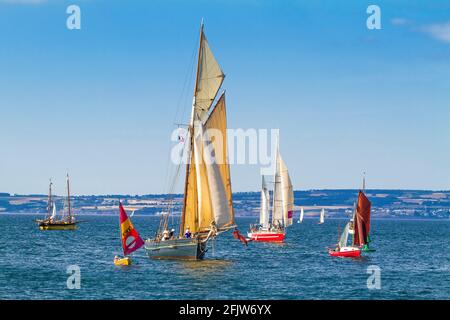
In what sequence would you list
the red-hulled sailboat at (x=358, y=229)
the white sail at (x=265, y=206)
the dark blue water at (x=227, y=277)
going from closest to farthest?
the dark blue water at (x=227, y=277)
the red-hulled sailboat at (x=358, y=229)
the white sail at (x=265, y=206)

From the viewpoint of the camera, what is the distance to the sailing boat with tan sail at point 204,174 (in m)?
80.1

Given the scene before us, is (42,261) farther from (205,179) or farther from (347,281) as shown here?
(347,281)

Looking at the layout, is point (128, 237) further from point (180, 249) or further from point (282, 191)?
point (282, 191)

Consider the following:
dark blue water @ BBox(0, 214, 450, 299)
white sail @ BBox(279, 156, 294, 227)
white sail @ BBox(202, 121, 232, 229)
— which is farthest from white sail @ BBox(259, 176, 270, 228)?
white sail @ BBox(202, 121, 232, 229)

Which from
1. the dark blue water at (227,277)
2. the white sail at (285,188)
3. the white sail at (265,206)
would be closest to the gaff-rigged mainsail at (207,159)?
the dark blue water at (227,277)

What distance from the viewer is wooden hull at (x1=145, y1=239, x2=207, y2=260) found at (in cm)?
8157

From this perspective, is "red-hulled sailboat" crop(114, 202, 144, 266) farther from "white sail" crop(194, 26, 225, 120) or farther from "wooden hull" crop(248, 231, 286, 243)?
"wooden hull" crop(248, 231, 286, 243)

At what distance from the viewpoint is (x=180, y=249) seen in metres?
82.0

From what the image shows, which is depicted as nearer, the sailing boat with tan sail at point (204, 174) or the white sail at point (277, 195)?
the sailing boat with tan sail at point (204, 174)

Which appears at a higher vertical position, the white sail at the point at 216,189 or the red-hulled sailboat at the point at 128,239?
the white sail at the point at 216,189

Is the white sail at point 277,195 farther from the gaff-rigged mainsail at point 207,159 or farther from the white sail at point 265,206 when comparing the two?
the gaff-rigged mainsail at point 207,159

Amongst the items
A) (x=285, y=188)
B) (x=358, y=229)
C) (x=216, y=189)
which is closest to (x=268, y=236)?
(x=285, y=188)

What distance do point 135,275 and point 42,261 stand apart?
24.1 m
